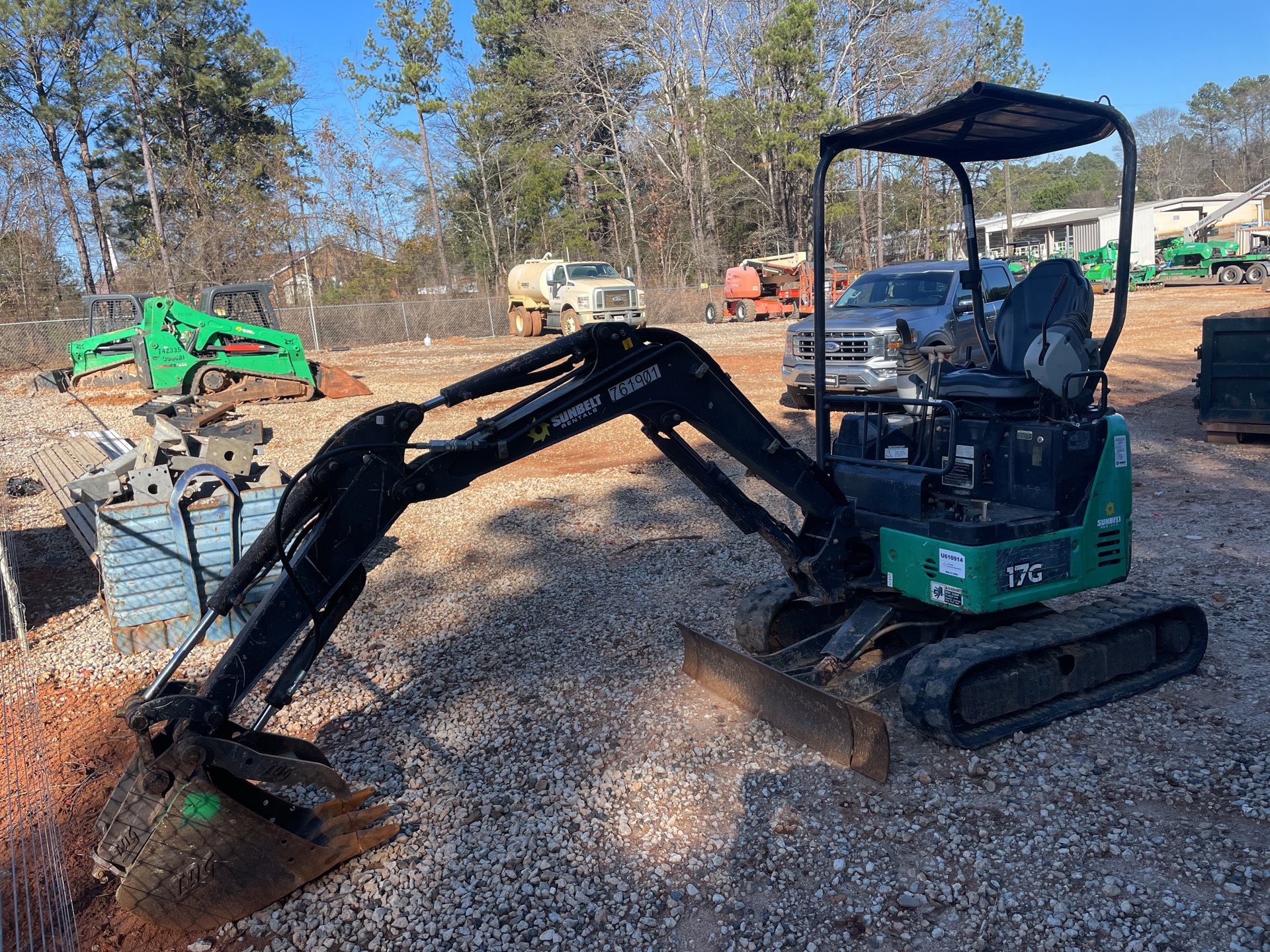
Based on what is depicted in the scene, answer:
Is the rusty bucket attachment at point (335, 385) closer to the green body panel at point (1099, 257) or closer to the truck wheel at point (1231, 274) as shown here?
the green body panel at point (1099, 257)

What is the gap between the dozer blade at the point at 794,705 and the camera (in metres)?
4.21

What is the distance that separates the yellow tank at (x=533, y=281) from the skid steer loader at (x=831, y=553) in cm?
2732

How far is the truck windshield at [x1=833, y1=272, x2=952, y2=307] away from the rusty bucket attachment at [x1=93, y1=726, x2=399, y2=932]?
1139 centimetres

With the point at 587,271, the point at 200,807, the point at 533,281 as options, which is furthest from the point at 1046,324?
the point at 533,281

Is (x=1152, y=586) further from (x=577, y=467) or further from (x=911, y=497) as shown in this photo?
(x=577, y=467)

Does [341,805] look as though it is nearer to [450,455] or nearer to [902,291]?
[450,455]

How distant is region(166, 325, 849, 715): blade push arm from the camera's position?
354cm

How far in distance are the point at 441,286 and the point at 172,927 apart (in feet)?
145

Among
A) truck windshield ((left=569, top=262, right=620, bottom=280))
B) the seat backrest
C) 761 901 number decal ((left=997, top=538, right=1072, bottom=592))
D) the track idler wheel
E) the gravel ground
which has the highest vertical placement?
truck windshield ((left=569, top=262, right=620, bottom=280))

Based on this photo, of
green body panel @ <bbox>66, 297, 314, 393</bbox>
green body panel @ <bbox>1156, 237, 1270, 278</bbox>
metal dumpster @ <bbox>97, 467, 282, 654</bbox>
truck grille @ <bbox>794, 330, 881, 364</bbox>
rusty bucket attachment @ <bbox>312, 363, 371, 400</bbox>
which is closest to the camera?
metal dumpster @ <bbox>97, 467, 282, 654</bbox>

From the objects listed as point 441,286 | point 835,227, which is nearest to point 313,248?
point 441,286

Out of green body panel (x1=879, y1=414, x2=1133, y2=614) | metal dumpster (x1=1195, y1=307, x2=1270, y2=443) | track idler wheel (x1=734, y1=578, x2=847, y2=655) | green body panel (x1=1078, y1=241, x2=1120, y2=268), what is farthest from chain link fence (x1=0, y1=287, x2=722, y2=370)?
green body panel (x1=879, y1=414, x2=1133, y2=614)

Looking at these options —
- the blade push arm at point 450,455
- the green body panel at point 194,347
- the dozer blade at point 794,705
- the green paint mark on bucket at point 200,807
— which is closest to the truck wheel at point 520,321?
the green body panel at point 194,347

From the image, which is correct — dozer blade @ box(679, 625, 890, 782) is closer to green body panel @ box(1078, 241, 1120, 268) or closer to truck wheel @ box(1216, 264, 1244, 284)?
green body panel @ box(1078, 241, 1120, 268)
